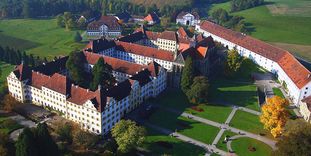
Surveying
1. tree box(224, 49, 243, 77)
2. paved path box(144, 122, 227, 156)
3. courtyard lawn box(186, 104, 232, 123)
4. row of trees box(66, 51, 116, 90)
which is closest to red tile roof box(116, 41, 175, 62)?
tree box(224, 49, 243, 77)

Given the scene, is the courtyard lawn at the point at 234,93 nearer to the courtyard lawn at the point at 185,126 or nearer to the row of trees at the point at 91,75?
the courtyard lawn at the point at 185,126

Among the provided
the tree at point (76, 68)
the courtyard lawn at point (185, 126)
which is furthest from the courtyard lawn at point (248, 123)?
the tree at point (76, 68)

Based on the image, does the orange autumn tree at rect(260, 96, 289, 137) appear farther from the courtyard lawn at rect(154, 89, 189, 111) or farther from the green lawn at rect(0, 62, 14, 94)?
the green lawn at rect(0, 62, 14, 94)

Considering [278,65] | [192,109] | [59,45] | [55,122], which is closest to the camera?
[55,122]

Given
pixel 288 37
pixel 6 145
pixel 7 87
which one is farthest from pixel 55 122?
pixel 288 37

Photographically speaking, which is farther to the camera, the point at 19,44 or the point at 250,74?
the point at 19,44

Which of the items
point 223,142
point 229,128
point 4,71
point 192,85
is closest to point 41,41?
point 4,71

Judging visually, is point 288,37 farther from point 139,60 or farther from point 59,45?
point 59,45
